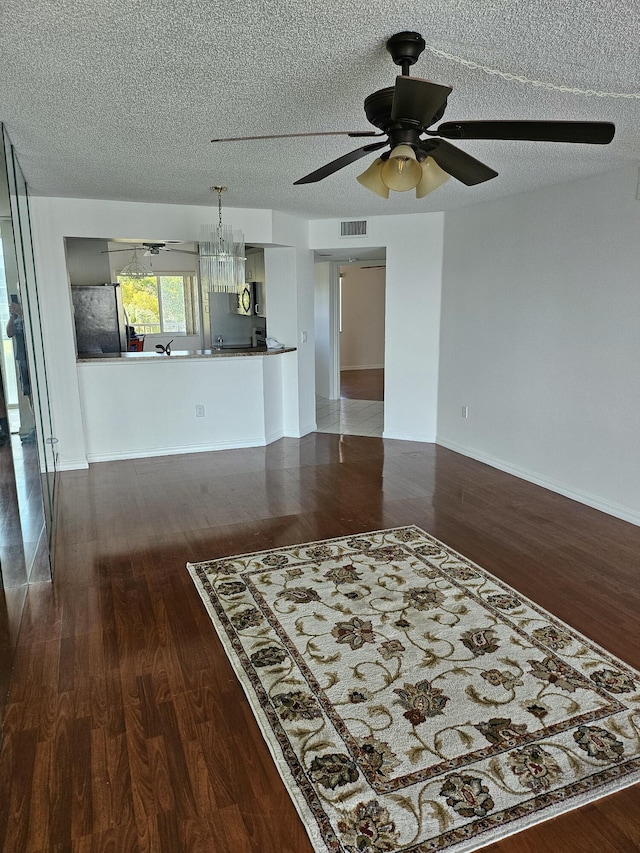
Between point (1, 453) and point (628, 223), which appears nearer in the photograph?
point (1, 453)

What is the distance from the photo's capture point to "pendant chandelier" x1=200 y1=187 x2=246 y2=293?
4957 millimetres

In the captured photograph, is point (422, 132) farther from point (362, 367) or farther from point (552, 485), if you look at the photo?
point (362, 367)

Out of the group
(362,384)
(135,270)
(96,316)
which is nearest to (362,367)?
(362,384)

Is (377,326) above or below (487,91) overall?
below

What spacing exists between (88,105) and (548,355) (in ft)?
11.7

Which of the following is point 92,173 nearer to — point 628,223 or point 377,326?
point 628,223

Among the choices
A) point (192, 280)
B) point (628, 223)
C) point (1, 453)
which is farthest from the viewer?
point (192, 280)

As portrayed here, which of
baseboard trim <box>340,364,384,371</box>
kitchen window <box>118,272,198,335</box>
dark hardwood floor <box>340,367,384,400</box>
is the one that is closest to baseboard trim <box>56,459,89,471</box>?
dark hardwood floor <box>340,367,384,400</box>

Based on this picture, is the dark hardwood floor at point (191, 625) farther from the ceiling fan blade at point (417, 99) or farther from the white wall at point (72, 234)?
the ceiling fan blade at point (417, 99)

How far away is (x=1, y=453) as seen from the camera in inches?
103

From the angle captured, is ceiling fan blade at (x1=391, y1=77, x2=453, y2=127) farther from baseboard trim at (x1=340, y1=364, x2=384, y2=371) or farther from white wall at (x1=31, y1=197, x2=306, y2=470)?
baseboard trim at (x1=340, y1=364, x2=384, y2=371)

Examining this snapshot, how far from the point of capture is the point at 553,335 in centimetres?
448

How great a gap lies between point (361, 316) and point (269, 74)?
9.12 m

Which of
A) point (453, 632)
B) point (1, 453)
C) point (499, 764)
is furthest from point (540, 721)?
point (1, 453)
